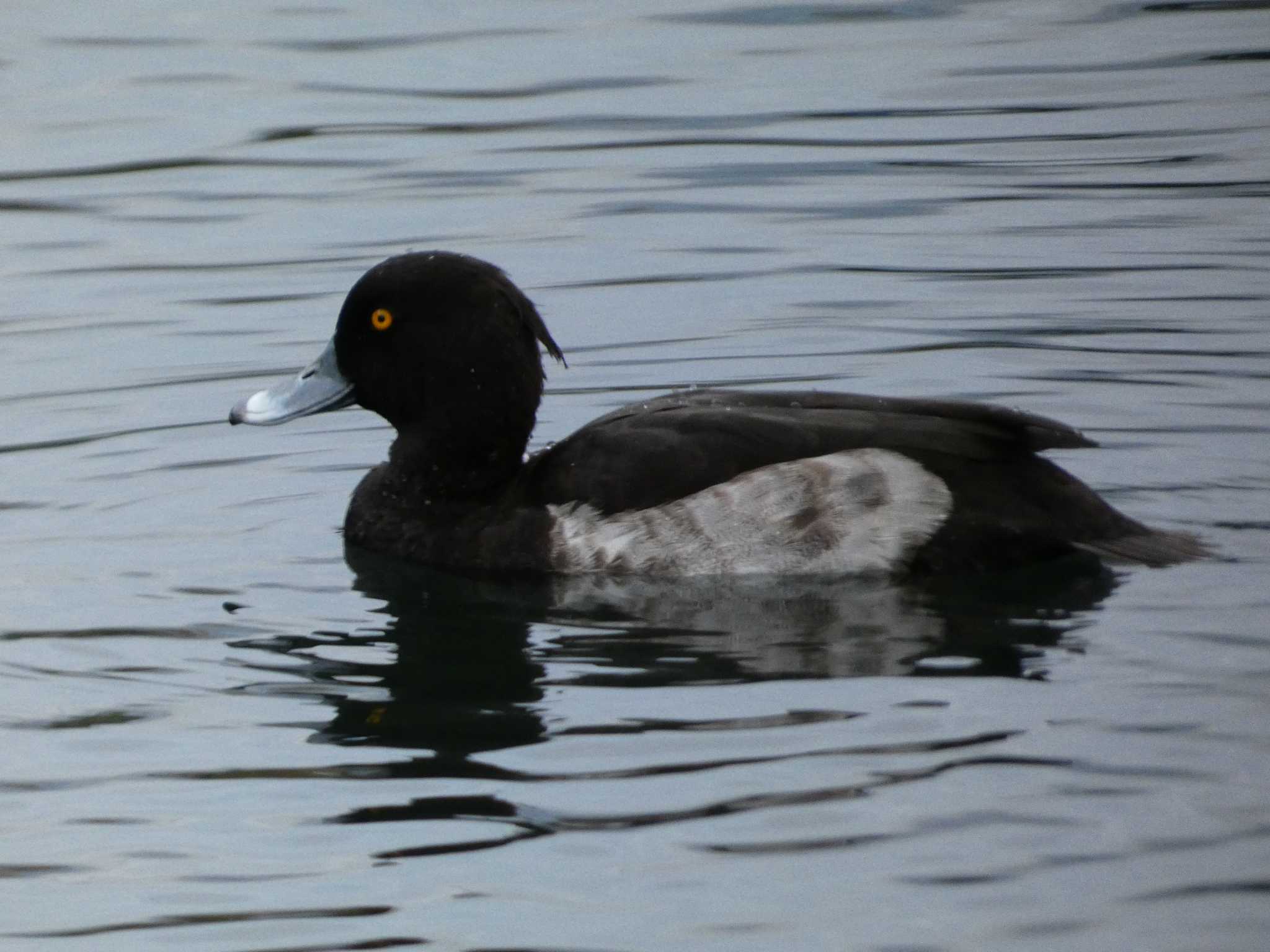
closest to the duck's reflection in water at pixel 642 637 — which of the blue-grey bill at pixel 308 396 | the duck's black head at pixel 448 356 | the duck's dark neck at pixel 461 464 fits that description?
the duck's dark neck at pixel 461 464

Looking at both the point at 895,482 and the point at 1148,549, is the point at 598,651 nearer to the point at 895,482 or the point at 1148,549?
the point at 895,482

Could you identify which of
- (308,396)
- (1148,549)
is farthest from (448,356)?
(1148,549)

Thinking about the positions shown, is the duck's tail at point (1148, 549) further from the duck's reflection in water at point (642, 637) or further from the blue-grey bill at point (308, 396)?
the blue-grey bill at point (308, 396)

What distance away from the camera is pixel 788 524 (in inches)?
277

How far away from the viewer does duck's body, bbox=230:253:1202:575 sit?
696 cm

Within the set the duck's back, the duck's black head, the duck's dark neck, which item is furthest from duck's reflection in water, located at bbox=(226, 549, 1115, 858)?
the duck's black head

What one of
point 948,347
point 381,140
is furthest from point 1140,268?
point 381,140

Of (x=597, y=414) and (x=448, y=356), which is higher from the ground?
(x=448, y=356)

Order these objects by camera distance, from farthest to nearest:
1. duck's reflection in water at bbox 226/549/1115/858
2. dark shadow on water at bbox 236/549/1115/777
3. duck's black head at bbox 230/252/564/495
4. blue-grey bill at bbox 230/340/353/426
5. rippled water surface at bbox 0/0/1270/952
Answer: blue-grey bill at bbox 230/340/353/426 → duck's black head at bbox 230/252/564/495 → dark shadow on water at bbox 236/549/1115/777 → duck's reflection in water at bbox 226/549/1115/858 → rippled water surface at bbox 0/0/1270/952

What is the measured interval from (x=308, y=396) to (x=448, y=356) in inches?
22.0

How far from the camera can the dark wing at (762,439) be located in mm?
6965

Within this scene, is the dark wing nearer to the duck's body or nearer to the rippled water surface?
the duck's body

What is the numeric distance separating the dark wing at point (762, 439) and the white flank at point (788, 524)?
0.04m

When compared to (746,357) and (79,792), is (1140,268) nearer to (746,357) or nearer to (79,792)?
(746,357)
